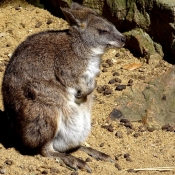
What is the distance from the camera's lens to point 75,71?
6.18 metres

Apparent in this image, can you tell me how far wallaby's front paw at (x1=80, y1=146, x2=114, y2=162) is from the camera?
653cm

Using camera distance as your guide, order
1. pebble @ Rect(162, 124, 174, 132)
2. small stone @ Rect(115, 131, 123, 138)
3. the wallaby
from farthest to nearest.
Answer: pebble @ Rect(162, 124, 174, 132), small stone @ Rect(115, 131, 123, 138), the wallaby

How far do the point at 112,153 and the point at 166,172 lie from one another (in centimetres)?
65

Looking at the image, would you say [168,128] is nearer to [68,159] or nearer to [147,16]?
[68,159]

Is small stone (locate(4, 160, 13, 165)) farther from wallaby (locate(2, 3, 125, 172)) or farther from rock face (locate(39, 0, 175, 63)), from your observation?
rock face (locate(39, 0, 175, 63))

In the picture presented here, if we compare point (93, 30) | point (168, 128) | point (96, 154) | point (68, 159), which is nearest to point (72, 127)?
point (68, 159)

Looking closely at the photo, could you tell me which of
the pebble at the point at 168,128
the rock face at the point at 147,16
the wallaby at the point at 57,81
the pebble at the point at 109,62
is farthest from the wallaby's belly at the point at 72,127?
the rock face at the point at 147,16

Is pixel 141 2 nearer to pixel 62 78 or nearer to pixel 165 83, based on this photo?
pixel 165 83

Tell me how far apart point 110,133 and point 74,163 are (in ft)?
2.83

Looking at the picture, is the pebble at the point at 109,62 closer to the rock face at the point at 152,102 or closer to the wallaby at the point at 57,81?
the rock face at the point at 152,102

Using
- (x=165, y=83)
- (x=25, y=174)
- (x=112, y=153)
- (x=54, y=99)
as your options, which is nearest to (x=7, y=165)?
(x=25, y=174)

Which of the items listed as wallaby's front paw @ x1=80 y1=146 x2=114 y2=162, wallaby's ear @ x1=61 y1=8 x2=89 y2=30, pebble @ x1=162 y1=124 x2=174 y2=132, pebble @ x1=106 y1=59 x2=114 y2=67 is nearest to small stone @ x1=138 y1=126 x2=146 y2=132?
pebble @ x1=162 y1=124 x2=174 y2=132

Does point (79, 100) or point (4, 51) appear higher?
point (79, 100)

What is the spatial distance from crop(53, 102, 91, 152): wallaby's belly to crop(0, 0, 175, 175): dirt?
0.62 ft
